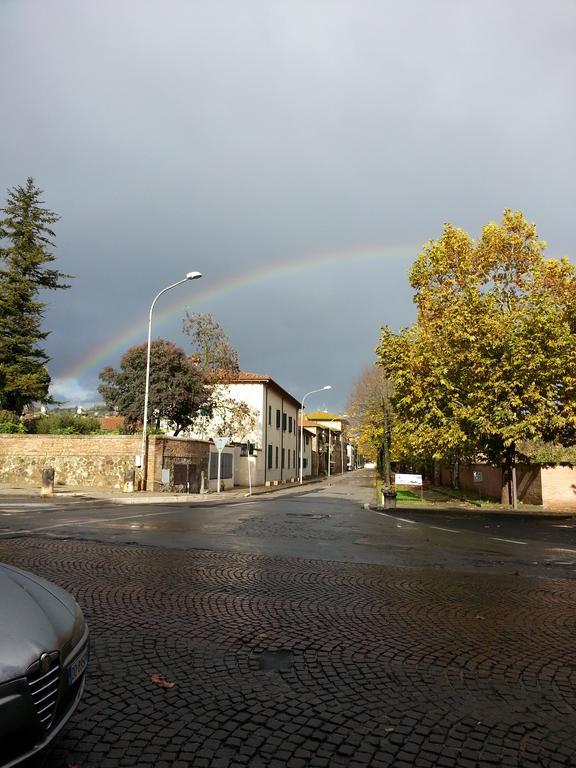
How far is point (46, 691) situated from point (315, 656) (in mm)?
2509

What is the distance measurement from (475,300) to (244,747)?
18.9 m

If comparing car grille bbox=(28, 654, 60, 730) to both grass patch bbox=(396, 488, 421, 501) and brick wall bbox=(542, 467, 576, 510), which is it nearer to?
brick wall bbox=(542, 467, 576, 510)

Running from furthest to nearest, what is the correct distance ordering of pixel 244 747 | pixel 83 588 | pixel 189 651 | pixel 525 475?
1. pixel 525 475
2. pixel 83 588
3. pixel 189 651
4. pixel 244 747

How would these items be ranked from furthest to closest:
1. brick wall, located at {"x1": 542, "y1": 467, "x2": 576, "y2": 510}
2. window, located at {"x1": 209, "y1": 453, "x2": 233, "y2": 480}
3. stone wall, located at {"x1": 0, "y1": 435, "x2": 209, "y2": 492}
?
window, located at {"x1": 209, "y1": 453, "x2": 233, "y2": 480}
stone wall, located at {"x1": 0, "y1": 435, "x2": 209, "y2": 492}
brick wall, located at {"x1": 542, "y1": 467, "x2": 576, "y2": 510}

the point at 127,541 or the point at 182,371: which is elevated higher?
the point at 182,371

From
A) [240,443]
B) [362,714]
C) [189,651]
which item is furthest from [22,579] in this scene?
[240,443]

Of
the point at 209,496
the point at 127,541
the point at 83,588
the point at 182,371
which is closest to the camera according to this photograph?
the point at 83,588

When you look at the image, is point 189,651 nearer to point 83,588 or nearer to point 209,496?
point 83,588

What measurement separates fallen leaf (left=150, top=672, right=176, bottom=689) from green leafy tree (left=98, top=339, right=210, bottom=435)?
93.0 feet

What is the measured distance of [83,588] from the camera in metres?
6.14

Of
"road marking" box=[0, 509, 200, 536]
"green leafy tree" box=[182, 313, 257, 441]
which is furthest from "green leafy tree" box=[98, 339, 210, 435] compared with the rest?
"road marking" box=[0, 509, 200, 536]

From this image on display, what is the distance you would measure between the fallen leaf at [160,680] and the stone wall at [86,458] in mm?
22458

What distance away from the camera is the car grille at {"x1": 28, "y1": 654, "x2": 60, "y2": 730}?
2.14 meters

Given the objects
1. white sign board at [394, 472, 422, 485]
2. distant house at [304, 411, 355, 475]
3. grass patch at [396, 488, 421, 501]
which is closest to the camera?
white sign board at [394, 472, 422, 485]
